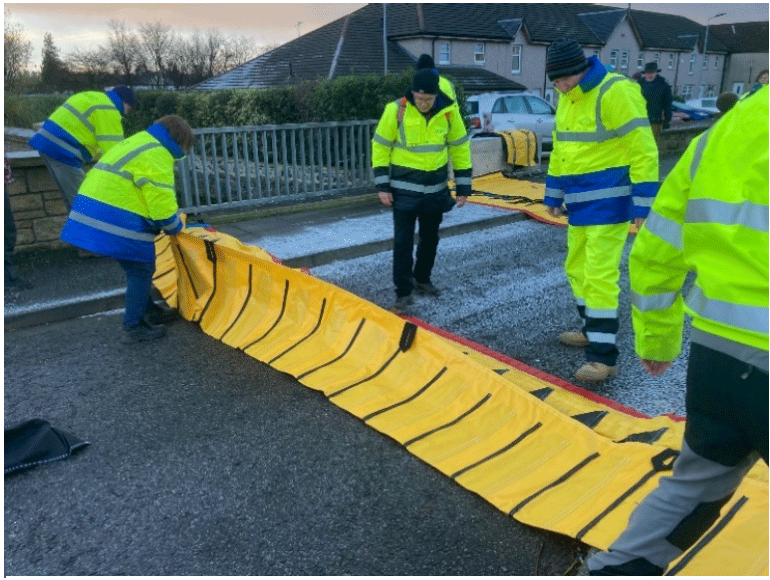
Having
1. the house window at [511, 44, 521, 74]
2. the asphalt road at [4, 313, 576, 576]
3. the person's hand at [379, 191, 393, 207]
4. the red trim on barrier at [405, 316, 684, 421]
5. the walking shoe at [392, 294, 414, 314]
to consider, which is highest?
the house window at [511, 44, 521, 74]

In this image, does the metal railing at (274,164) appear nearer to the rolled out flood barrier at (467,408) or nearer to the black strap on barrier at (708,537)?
the rolled out flood barrier at (467,408)

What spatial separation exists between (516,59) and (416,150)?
1474 inches

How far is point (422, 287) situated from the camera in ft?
19.5

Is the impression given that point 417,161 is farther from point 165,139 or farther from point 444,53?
point 444,53

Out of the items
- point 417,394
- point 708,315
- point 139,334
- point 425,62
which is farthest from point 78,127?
point 708,315

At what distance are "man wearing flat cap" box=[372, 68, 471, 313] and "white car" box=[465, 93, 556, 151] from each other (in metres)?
11.6

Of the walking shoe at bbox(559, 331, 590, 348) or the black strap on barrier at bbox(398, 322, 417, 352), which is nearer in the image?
the black strap on barrier at bbox(398, 322, 417, 352)

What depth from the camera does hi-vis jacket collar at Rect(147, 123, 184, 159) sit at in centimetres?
464

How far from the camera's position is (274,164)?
9500 mm

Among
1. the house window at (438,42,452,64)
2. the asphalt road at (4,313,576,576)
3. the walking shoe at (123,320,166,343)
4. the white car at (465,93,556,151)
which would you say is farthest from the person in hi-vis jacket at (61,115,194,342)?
the house window at (438,42,452,64)

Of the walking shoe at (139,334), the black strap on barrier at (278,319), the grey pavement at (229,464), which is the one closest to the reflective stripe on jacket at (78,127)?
the grey pavement at (229,464)

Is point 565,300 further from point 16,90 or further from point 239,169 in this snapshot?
point 16,90

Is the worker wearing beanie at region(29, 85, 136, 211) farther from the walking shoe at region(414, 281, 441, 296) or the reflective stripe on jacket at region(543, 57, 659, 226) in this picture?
the reflective stripe on jacket at region(543, 57, 659, 226)

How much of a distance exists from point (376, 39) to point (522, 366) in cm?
3143
